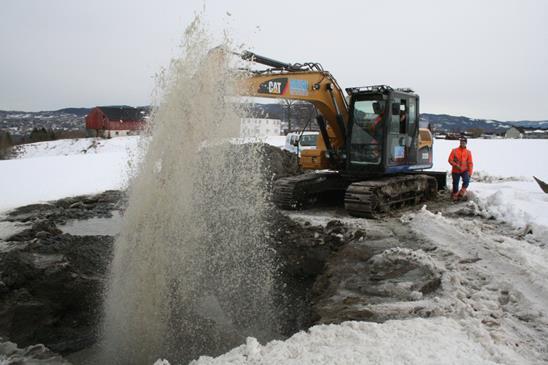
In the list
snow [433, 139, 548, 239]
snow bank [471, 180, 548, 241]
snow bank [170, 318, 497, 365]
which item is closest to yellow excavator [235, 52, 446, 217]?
snow bank [471, 180, 548, 241]

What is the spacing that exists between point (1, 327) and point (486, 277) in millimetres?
6003

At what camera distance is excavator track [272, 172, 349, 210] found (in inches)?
380

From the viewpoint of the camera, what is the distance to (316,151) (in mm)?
10141

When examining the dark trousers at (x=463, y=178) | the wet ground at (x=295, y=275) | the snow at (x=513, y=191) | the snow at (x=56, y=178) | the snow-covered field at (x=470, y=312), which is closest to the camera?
the snow-covered field at (x=470, y=312)

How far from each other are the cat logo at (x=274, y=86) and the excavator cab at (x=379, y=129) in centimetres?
206

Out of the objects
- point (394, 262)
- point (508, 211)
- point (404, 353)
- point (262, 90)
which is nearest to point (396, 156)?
point (508, 211)

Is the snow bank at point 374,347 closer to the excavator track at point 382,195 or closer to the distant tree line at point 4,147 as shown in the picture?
the excavator track at point 382,195

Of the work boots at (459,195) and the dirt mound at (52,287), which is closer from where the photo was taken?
the dirt mound at (52,287)

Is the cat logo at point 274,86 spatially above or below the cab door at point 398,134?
above

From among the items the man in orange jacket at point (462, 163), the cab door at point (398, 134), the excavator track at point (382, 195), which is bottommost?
the excavator track at point (382, 195)

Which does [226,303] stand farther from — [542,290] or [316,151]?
[316,151]

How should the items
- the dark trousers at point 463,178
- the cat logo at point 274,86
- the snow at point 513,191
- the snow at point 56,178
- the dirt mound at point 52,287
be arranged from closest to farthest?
the dirt mound at point 52,287 < the cat logo at point 274,86 < the snow at point 513,191 < the dark trousers at point 463,178 < the snow at point 56,178

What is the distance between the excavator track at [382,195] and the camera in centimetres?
863

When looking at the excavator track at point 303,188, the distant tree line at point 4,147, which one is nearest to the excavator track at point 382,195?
the excavator track at point 303,188
